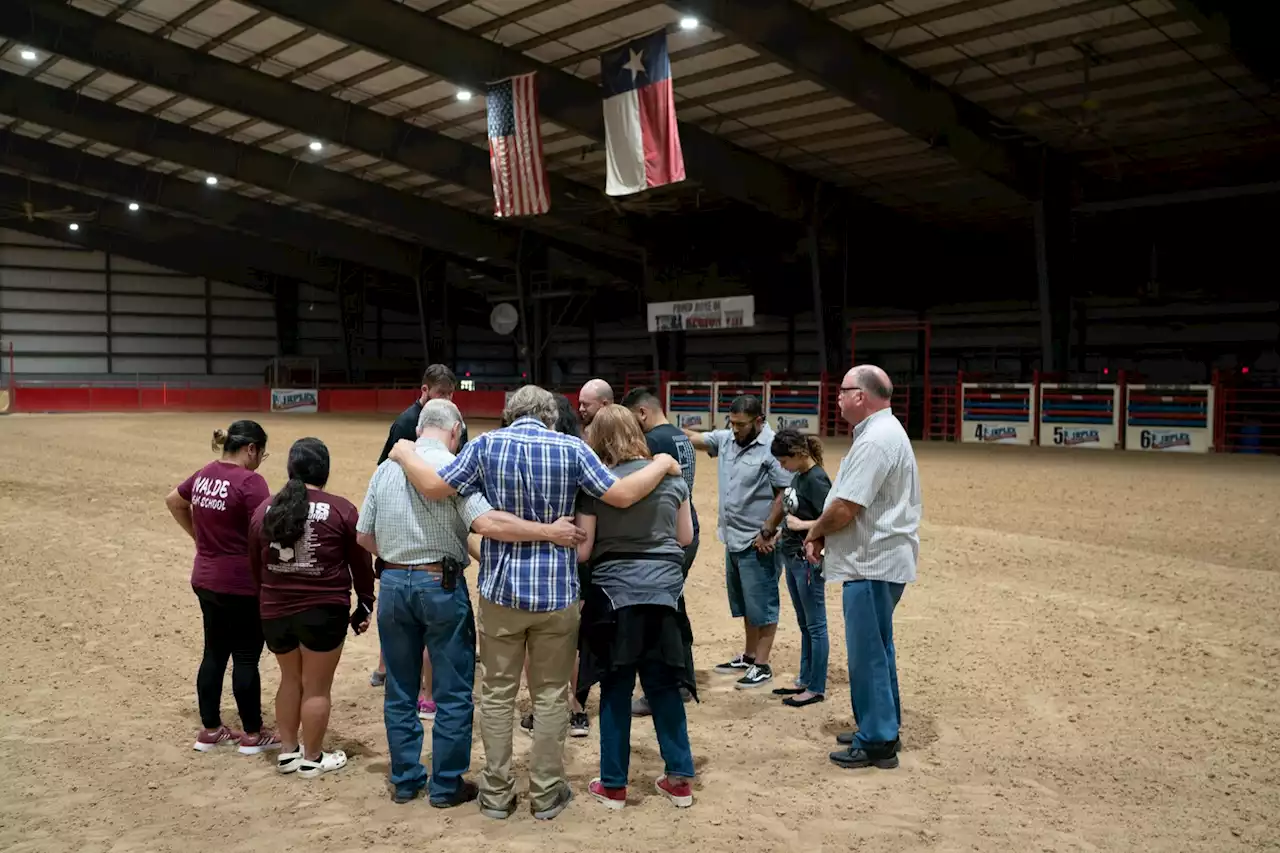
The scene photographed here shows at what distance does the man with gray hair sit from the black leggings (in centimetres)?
86

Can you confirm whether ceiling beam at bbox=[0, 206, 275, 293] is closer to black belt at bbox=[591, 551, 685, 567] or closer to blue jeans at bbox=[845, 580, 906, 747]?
black belt at bbox=[591, 551, 685, 567]

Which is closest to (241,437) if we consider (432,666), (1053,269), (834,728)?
(432,666)

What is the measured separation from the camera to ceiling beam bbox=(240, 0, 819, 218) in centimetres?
1673

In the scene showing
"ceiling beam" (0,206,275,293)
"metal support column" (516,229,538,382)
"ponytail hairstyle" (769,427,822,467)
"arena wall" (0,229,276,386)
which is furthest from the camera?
"arena wall" (0,229,276,386)

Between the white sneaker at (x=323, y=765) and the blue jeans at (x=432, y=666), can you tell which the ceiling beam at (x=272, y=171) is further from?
the blue jeans at (x=432, y=666)

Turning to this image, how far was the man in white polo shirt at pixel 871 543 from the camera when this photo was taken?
4309 millimetres

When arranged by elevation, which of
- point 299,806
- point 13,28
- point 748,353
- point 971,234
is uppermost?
point 13,28

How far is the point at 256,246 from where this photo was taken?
39.6 m

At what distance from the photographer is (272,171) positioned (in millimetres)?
27438

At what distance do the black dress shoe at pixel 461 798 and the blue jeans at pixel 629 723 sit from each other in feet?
1.81

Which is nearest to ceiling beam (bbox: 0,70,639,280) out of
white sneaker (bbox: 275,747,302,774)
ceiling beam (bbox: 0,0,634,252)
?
ceiling beam (bbox: 0,0,634,252)

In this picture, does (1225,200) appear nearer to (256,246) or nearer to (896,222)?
(896,222)

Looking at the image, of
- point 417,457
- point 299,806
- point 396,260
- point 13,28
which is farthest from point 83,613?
point 396,260

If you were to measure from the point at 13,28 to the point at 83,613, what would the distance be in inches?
642
